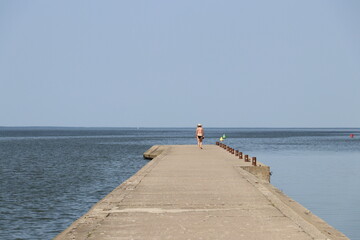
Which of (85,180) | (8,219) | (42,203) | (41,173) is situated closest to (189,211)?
(8,219)

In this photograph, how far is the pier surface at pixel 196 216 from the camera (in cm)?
1003

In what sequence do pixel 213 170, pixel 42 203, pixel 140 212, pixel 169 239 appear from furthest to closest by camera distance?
pixel 213 170 < pixel 42 203 < pixel 140 212 < pixel 169 239

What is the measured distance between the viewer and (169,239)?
9531 mm

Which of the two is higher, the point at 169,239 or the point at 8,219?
the point at 169,239

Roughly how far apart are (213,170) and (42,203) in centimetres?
767

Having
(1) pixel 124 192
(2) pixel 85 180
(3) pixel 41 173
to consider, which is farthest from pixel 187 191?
(3) pixel 41 173

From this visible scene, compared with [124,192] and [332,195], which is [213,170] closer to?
[332,195]

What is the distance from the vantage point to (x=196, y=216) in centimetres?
1189

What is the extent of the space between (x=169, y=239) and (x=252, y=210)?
12.2 ft

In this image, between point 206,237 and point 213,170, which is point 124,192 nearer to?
point 206,237

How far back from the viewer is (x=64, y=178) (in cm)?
3531

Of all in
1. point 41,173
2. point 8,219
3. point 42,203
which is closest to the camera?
point 8,219

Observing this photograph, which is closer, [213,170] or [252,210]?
[252,210]

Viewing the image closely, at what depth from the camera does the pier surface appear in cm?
1003
